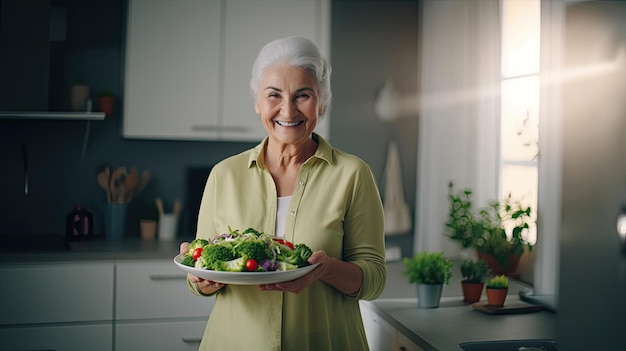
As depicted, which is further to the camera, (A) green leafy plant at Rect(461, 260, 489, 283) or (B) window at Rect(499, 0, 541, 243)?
(B) window at Rect(499, 0, 541, 243)

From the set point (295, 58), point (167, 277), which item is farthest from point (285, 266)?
point (167, 277)

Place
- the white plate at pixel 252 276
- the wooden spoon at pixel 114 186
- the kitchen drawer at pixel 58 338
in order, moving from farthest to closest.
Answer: the wooden spoon at pixel 114 186
the kitchen drawer at pixel 58 338
the white plate at pixel 252 276

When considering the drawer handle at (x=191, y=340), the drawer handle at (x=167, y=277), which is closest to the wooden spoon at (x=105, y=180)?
the drawer handle at (x=167, y=277)

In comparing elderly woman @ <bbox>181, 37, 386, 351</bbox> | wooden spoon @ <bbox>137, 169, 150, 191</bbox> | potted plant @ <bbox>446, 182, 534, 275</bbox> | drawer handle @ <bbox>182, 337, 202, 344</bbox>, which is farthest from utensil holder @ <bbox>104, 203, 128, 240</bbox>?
elderly woman @ <bbox>181, 37, 386, 351</bbox>

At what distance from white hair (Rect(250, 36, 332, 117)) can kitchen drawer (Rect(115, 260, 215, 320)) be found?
148 cm

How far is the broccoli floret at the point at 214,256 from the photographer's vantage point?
1.44 metres

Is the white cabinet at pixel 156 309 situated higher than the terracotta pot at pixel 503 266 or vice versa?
the terracotta pot at pixel 503 266

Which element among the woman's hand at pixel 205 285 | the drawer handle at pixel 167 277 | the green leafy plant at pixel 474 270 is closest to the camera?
the woman's hand at pixel 205 285

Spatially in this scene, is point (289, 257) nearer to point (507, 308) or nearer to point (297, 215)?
point (297, 215)

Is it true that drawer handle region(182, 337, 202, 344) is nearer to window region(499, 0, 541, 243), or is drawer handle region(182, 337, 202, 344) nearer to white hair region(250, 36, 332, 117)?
window region(499, 0, 541, 243)

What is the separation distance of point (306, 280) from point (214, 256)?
0.67 feet

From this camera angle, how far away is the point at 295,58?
1647 mm

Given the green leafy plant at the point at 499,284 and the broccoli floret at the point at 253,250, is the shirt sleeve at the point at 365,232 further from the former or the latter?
the green leafy plant at the point at 499,284

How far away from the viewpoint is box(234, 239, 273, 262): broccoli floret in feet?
4.67
